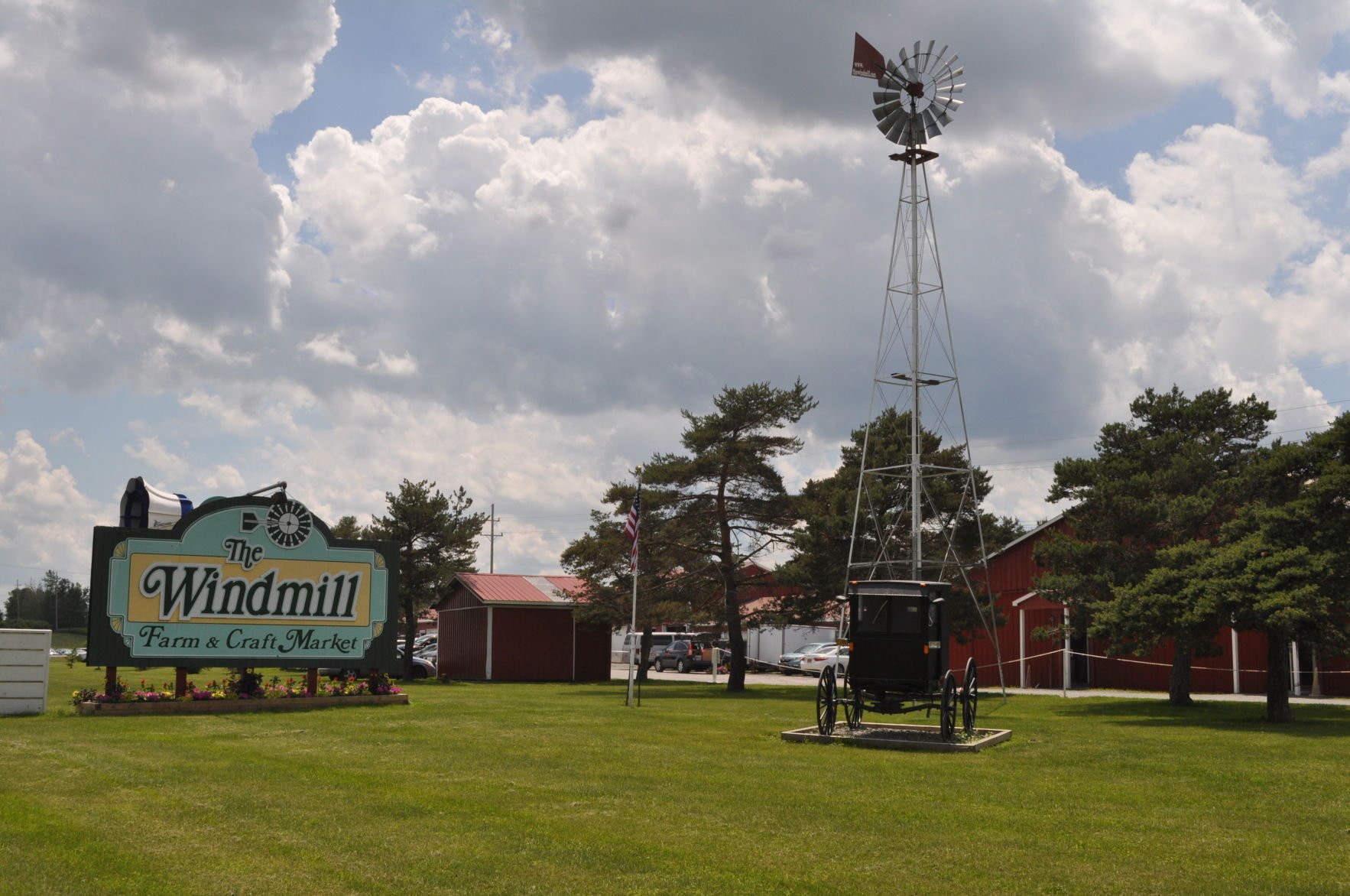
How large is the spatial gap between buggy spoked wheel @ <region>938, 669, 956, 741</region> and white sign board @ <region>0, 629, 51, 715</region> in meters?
15.3

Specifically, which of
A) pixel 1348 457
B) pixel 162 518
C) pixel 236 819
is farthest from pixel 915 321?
pixel 236 819

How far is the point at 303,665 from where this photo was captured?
1003 inches

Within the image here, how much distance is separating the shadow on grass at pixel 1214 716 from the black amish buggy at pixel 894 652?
622 cm

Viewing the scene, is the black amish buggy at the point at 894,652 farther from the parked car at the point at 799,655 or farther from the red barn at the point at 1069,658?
the parked car at the point at 799,655

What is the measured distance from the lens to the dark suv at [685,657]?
180ft

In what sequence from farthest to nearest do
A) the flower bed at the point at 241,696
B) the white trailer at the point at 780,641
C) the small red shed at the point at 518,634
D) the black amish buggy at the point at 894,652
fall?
the white trailer at the point at 780,641, the small red shed at the point at 518,634, the flower bed at the point at 241,696, the black amish buggy at the point at 894,652

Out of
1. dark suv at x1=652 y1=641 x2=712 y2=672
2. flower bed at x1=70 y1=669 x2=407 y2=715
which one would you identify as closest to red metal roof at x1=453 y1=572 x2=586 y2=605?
dark suv at x1=652 y1=641 x2=712 y2=672

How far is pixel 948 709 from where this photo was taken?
56.9ft

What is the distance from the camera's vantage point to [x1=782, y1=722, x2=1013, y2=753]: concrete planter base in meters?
17.1

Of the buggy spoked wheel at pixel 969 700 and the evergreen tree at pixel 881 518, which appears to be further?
the evergreen tree at pixel 881 518

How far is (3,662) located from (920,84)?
79.1 ft

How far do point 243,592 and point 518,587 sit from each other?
2309 cm

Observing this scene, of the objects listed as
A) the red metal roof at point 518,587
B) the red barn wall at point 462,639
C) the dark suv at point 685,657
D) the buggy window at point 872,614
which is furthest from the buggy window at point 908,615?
the dark suv at point 685,657

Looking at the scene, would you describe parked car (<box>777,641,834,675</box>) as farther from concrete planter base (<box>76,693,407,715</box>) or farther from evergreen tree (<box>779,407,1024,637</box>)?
concrete planter base (<box>76,693,407,715</box>)
